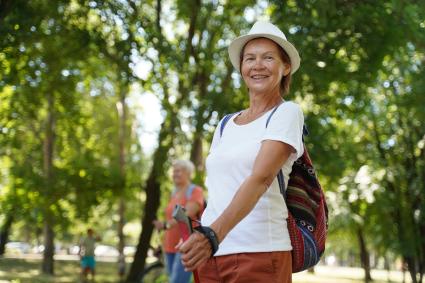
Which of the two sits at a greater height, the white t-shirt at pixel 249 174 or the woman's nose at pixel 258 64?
the woman's nose at pixel 258 64

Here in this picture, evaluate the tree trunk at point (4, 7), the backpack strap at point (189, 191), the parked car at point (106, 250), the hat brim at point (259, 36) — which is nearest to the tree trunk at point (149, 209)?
the backpack strap at point (189, 191)

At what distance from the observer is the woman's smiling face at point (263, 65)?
8.89ft

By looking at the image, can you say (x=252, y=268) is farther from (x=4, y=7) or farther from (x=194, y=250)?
(x=4, y=7)

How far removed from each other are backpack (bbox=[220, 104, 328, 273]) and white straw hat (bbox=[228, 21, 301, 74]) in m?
0.28

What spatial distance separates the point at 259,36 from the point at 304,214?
0.75 meters

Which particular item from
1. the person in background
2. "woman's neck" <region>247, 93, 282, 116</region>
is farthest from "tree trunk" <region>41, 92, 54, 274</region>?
"woman's neck" <region>247, 93, 282, 116</region>

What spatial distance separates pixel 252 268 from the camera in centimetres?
243

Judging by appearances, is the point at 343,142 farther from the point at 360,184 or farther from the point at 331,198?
the point at 331,198

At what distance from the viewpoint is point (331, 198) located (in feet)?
66.4

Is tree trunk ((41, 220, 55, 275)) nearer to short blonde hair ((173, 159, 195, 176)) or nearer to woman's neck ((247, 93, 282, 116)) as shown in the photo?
short blonde hair ((173, 159, 195, 176))

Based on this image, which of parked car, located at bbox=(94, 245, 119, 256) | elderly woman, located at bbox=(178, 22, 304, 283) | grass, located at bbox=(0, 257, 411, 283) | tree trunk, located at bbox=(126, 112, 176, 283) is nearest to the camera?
elderly woman, located at bbox=(178, 22, 304, 283)

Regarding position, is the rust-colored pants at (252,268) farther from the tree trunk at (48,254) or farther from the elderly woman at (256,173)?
the tree trunk at (48,254)

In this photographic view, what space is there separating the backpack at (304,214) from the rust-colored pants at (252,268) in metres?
0.07

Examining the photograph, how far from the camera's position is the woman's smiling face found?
8.89 ft
